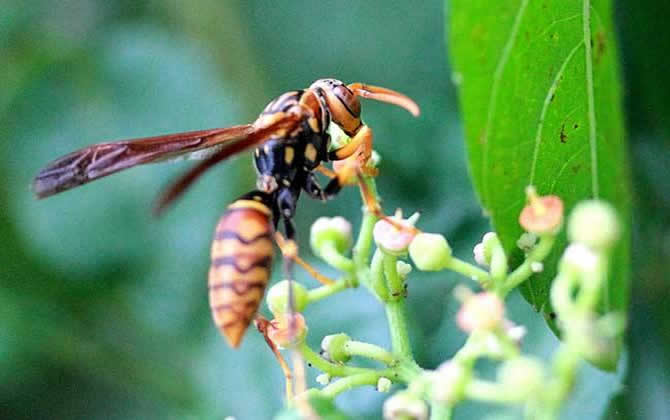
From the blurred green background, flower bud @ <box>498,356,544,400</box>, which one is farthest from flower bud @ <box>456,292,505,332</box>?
the blurred green background

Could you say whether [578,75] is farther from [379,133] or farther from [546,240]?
[379,133]

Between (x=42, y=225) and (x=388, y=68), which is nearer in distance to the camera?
(x=42, y=225)

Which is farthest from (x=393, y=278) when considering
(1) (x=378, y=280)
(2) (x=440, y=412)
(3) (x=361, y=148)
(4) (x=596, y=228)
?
(4) (x=596, y=228)

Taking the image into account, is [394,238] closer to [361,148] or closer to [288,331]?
[288,331]

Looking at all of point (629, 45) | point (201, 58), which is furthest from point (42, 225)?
point (629, 45)

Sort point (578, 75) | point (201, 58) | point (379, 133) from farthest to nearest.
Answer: point (201, 58) → point (379, 133) → point (578, 75)

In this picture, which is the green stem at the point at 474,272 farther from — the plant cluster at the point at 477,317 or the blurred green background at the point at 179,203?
the blurred green background at the point at 179,203
